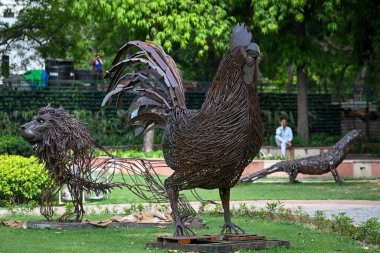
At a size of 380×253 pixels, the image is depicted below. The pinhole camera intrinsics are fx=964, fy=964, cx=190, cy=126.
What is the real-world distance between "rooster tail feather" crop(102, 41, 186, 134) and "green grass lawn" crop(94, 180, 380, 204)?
5914 millimetres

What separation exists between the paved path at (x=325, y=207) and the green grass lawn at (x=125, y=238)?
1.89 m

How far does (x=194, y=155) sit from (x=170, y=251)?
3.85 ft

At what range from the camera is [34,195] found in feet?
60.0

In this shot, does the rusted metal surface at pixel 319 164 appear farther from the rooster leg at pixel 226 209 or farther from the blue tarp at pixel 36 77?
the blue tarp at pixel 36 77

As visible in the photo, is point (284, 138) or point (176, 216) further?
point (284, 138)

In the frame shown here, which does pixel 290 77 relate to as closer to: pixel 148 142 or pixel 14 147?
pixel 148 142

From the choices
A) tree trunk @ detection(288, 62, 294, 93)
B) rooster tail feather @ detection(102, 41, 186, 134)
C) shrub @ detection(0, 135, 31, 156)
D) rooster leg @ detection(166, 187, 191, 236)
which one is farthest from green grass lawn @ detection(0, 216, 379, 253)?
tree trunk @ detection(288, 62, 294, 93)

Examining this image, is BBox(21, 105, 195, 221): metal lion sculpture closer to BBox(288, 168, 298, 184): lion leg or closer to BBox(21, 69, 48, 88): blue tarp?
BBox(288, 168, 298, 184): lion leg

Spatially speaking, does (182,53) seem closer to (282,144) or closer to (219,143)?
(282,144)

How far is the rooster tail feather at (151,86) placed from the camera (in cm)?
1263

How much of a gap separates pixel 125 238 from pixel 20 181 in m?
5.30

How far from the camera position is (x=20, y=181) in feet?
58.7

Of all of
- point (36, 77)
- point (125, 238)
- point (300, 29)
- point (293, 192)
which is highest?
point (300, 29)

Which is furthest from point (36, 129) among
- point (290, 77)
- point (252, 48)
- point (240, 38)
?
point (290, 77)
